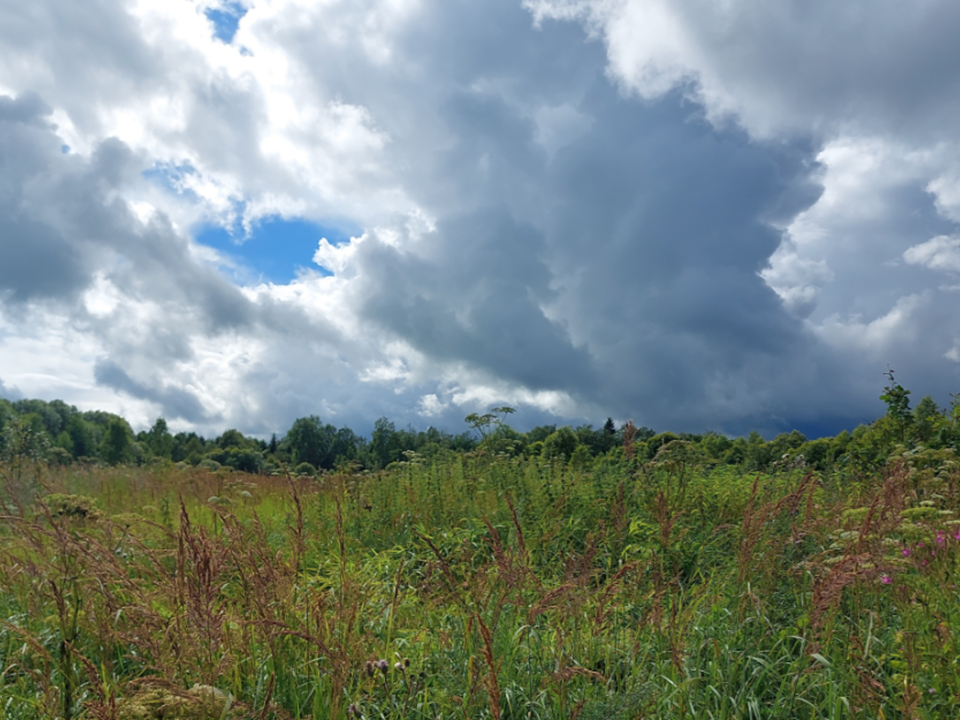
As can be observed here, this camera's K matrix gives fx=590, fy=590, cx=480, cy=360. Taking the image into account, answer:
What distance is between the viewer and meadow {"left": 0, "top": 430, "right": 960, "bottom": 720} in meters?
2.07

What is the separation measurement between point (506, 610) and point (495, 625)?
113 cm

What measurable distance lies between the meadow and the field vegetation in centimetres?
2

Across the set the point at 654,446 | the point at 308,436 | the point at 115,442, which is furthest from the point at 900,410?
the point at 115,442

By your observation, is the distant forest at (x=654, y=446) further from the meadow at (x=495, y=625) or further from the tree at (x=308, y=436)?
the tree at (x=308, y=436)

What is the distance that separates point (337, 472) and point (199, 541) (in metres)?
5.54

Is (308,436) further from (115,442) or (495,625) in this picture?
(495,625)

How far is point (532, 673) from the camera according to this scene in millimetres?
2604

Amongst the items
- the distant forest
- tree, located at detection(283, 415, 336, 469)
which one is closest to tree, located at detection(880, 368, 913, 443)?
the distant forest

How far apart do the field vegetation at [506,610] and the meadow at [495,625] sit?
0.02 metres

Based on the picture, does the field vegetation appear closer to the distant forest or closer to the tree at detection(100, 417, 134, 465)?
the distant forest

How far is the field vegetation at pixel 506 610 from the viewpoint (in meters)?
2.11

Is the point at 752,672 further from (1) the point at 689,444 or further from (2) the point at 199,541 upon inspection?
(1) the point at 689,444

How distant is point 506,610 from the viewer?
10.7 feet

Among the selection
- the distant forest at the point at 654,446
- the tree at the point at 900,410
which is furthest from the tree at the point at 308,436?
the tree at the point at 900,410
